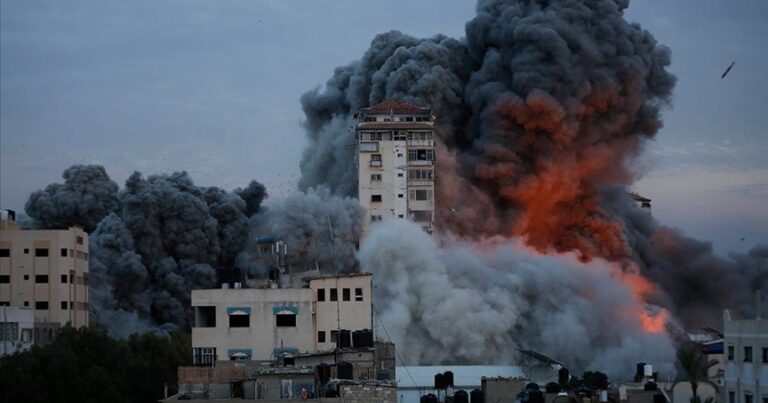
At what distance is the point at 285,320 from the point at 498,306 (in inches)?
939

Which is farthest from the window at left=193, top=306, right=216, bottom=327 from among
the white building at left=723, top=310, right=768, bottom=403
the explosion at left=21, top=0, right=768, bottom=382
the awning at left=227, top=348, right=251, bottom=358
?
the white building at left=723, top=310, right=768, bottom=403

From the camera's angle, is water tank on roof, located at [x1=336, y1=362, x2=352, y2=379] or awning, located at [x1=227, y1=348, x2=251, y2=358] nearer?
water tank on roof, located at [x1=336, y1=362, x2=352, y2=379]

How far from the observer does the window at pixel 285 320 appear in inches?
2625

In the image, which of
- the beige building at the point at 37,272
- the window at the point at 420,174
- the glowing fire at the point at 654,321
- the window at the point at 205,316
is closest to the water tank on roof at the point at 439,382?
the window at the point at 205,316

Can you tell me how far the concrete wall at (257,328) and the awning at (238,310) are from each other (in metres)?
0.07

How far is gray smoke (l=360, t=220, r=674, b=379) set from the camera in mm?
85125

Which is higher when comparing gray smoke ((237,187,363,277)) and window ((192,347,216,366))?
gray smoke ((237,187,363,277))

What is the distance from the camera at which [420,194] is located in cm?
10281

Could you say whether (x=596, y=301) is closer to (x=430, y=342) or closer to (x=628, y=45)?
(x=430, y=342)

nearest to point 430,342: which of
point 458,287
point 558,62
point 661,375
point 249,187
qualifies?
point 458,287

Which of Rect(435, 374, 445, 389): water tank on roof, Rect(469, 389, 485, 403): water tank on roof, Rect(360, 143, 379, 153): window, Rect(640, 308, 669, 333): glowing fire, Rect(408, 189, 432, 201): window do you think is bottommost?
Rect(469, 389, 485, 403): water tank on roof

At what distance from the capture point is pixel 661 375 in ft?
243

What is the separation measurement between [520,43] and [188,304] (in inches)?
950

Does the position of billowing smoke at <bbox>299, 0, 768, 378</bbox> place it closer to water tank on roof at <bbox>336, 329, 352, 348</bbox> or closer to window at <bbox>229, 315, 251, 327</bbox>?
window at <bbox>229, 315, 251, 327</bbox>
